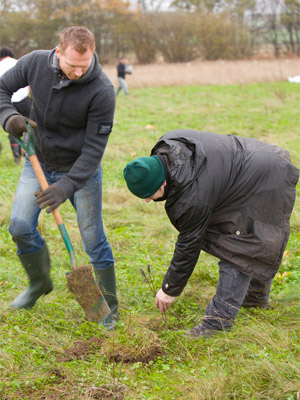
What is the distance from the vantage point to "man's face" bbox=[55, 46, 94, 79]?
2992mm

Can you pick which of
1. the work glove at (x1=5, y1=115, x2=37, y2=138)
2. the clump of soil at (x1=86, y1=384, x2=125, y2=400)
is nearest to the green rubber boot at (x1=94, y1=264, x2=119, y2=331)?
the clump of soil at (x1=86, y1=384, x2=125, y2=400)

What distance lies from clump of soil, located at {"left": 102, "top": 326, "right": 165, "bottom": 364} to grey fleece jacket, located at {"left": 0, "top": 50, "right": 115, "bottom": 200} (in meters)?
0.98

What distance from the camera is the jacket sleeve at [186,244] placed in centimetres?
294

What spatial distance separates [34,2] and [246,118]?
24.6 m

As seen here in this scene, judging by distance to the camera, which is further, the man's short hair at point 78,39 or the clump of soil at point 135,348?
the clump of soil at point 135,348

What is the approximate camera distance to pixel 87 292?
3.39 meters

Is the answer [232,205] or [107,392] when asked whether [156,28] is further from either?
[107,392]

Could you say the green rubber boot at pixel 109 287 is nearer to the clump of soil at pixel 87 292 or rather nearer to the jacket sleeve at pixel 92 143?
the clump of soil at pixel 87 292

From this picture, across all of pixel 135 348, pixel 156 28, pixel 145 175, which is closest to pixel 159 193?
pixel 145 175

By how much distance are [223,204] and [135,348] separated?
1.04 m

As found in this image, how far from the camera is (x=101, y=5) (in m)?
33.6

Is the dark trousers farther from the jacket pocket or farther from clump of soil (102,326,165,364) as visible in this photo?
clump of soil (102,326,165,364)

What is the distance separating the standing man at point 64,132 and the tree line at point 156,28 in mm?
31040

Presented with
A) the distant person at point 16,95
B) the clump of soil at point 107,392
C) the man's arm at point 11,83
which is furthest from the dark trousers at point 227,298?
the distant person at point 16,95
